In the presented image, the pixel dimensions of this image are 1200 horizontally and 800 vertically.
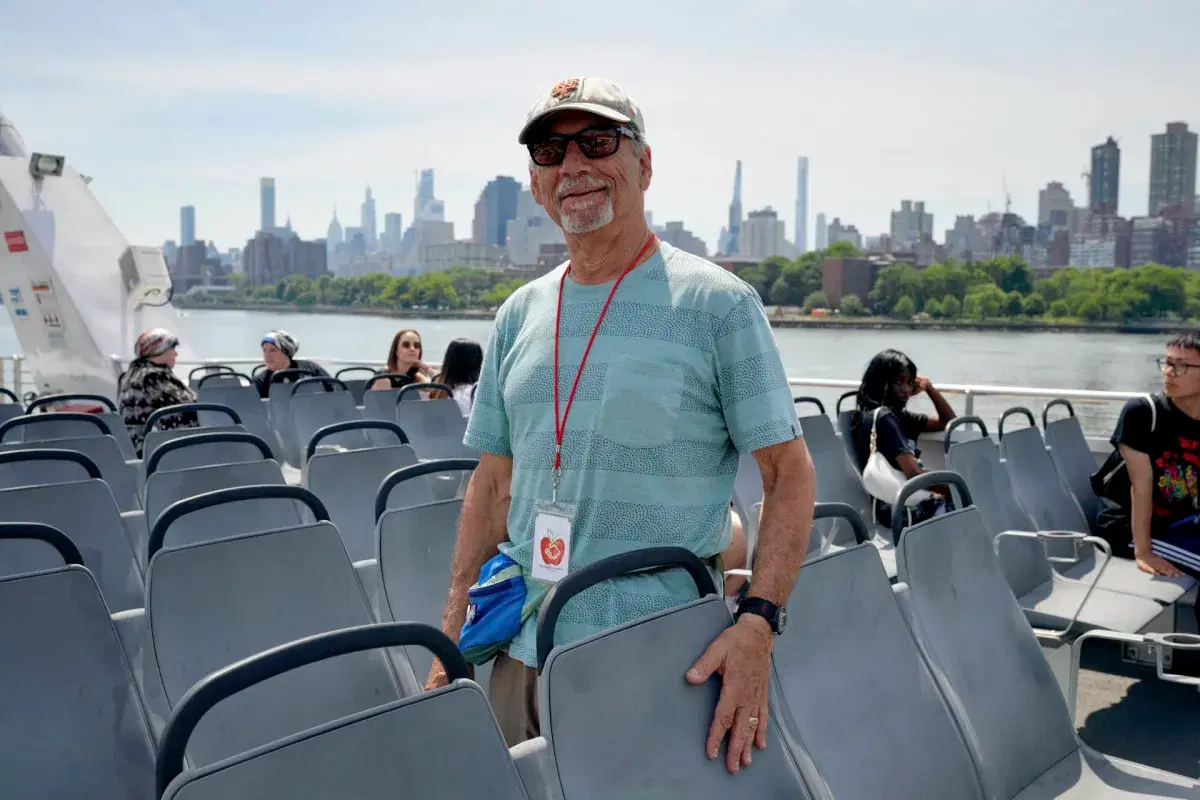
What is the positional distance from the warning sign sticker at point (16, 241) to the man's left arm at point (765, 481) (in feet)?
37.0

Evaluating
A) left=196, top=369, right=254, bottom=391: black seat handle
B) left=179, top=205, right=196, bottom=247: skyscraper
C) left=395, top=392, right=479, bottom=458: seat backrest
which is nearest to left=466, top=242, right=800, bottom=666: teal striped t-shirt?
left=395, top=392, right=479, bottom=458: seat backrest

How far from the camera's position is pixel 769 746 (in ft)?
5.19

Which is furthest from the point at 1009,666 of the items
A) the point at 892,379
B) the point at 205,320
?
the point at 205,320

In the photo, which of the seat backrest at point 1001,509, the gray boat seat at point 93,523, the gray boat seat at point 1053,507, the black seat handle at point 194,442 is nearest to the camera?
the gray boat seat at point 93,523

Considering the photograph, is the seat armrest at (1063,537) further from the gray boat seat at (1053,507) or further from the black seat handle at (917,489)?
the black seat handle at (917,489)

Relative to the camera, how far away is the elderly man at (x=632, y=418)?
1585 millimetres

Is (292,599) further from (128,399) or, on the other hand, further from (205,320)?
(205,320)

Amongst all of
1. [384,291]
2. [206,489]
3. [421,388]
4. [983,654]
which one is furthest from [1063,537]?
[384,291]

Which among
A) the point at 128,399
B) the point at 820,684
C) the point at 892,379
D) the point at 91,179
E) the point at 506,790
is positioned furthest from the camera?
the point at 91,179

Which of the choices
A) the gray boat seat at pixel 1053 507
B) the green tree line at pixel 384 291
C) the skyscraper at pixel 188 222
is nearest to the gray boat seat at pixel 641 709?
the gray boat seat at pixel 1053 507

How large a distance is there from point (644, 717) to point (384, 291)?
18395 millimetres

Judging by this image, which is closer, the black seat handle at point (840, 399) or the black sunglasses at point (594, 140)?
the black sunglasses at point (594, 140)

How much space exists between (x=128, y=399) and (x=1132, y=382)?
6125 millimetres

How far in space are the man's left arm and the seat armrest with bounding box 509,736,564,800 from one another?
313 mm
